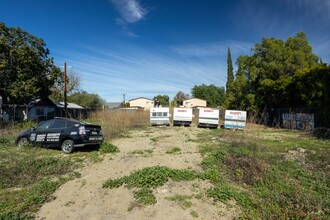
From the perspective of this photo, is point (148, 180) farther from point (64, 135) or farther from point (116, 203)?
point (64, 135)

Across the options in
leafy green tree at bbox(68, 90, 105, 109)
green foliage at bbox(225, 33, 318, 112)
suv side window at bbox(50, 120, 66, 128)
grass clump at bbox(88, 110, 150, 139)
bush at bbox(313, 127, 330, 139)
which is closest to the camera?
suv side window at bbox(50, 120, 66, 128)

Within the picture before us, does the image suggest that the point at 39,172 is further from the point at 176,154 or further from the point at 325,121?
the point at 325,121

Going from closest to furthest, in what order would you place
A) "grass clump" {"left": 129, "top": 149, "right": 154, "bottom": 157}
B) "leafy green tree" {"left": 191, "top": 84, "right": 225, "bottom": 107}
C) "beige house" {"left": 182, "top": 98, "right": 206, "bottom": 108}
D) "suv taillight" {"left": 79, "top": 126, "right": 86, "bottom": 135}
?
"grass clump" {"left": 129, "top": 149, "right": 154, "bottom": 157}
"suv taillight" {"left": 79, "top": 126, "right": 86, "bottom": 135}
"beige house" {"left": 182, "top": 98, "right": 206, "bottom": 108}
"leafy green tree" {"left": 191, "top": 84, "right": 225, "bottom": 107}

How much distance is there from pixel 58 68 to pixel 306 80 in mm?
25991

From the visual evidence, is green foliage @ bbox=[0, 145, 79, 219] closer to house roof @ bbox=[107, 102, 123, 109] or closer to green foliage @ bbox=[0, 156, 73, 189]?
green foliage @ bbox=[0, 156, 73, 189]

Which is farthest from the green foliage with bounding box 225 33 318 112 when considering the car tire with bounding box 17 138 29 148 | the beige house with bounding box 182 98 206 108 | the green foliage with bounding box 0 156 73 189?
the beige house with bounding box 182 98 206 108

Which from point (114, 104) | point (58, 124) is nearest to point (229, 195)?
point (58, 124)

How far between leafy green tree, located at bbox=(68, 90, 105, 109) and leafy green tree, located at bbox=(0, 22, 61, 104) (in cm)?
3377

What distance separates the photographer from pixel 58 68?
25094 mm

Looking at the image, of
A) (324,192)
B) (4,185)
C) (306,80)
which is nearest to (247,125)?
(306,80)

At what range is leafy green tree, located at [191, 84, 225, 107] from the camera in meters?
89.1

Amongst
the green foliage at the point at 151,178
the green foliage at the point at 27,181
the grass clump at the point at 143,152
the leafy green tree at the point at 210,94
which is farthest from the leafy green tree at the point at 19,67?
the leafy green tree at the point at 210,94

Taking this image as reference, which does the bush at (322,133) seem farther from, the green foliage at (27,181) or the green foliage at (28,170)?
the green foliage at (28,170)

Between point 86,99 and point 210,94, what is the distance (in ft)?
170
